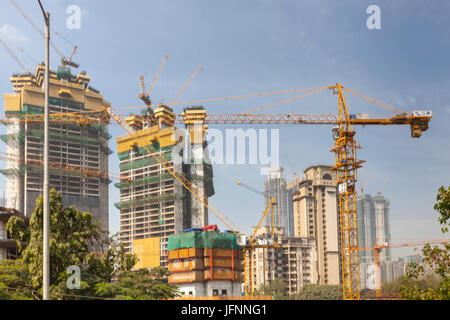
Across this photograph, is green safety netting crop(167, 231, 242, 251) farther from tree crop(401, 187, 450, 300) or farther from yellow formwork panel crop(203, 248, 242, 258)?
tree crop(401, 187, 450, 300)

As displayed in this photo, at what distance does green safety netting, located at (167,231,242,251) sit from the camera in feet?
591

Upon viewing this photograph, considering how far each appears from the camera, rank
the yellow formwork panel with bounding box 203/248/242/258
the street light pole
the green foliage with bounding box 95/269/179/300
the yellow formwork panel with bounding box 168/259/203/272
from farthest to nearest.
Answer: the yellow formwork panel with bounding box 203/248/242/258
the yellow formwork panel with bounding box 168/259/203/272
the green foliage with bounding box 95/269/179/300
the street light pole

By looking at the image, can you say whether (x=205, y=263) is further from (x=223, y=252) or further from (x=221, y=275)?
(x=223, y=252)

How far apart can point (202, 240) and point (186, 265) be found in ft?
34.0

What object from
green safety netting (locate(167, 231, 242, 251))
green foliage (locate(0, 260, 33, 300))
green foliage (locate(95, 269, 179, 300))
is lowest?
green foliage (locate(95, 269, 179, 300))

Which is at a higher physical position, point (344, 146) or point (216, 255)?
point (344, 146)

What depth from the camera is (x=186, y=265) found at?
180m

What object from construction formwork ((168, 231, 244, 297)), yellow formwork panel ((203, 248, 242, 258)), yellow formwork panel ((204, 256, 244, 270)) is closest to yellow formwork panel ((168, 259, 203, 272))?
construction formwork ((168, 231, 244, 297))

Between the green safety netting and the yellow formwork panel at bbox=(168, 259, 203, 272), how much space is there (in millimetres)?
5211

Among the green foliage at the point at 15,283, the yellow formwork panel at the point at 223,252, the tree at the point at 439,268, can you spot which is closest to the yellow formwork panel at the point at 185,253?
the yellow formwork panel at the point at 223,252
